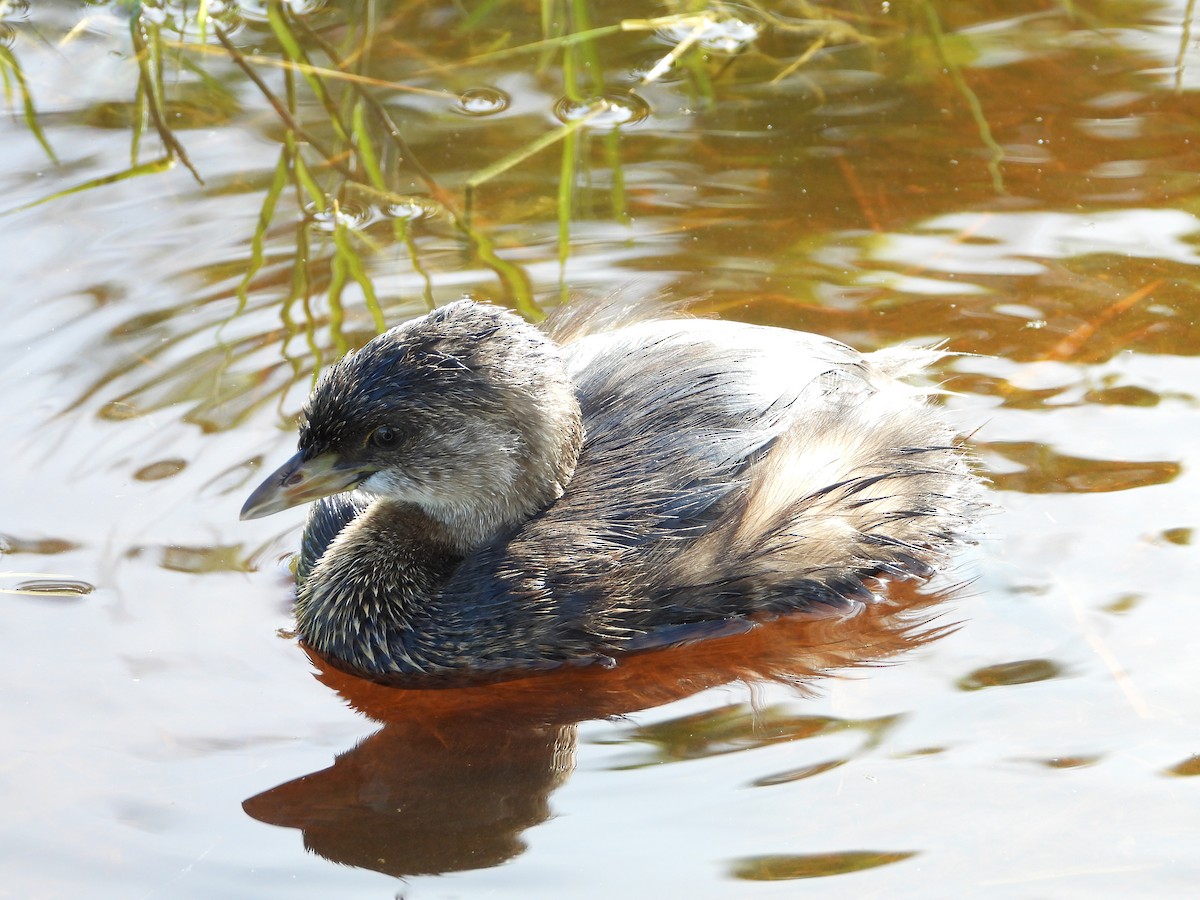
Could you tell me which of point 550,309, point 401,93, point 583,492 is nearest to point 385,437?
point 583,492

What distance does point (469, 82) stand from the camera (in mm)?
6715

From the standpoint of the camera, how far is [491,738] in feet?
13.3

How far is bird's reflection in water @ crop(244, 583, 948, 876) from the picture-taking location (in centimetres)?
366

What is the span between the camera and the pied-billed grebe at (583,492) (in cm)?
421

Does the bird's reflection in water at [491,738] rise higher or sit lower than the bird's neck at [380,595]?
lower

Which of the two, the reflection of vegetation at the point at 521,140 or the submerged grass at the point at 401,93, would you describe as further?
the submerged grass at the point at 401,93

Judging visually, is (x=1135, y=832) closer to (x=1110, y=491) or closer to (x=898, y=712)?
(x=898, y=712)

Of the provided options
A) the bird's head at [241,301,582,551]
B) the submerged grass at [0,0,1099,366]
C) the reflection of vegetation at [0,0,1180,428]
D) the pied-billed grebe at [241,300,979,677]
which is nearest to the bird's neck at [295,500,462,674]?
the pied-billed grebe at [241,300,979,677]

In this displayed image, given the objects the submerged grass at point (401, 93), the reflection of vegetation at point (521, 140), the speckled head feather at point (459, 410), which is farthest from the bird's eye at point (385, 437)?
the submerged grass at point (401, 93)

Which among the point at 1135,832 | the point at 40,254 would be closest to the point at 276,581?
the point at 40,254

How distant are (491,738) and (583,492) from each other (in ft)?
2.40

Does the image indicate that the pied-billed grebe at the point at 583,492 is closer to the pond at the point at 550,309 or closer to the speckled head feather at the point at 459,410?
the speckled head feather at the point at 459,410

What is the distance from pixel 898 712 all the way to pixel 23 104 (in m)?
4.64

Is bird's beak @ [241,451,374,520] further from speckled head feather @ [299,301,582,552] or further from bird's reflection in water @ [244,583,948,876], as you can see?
bird's reflection in water @ [244,583,948,876]
